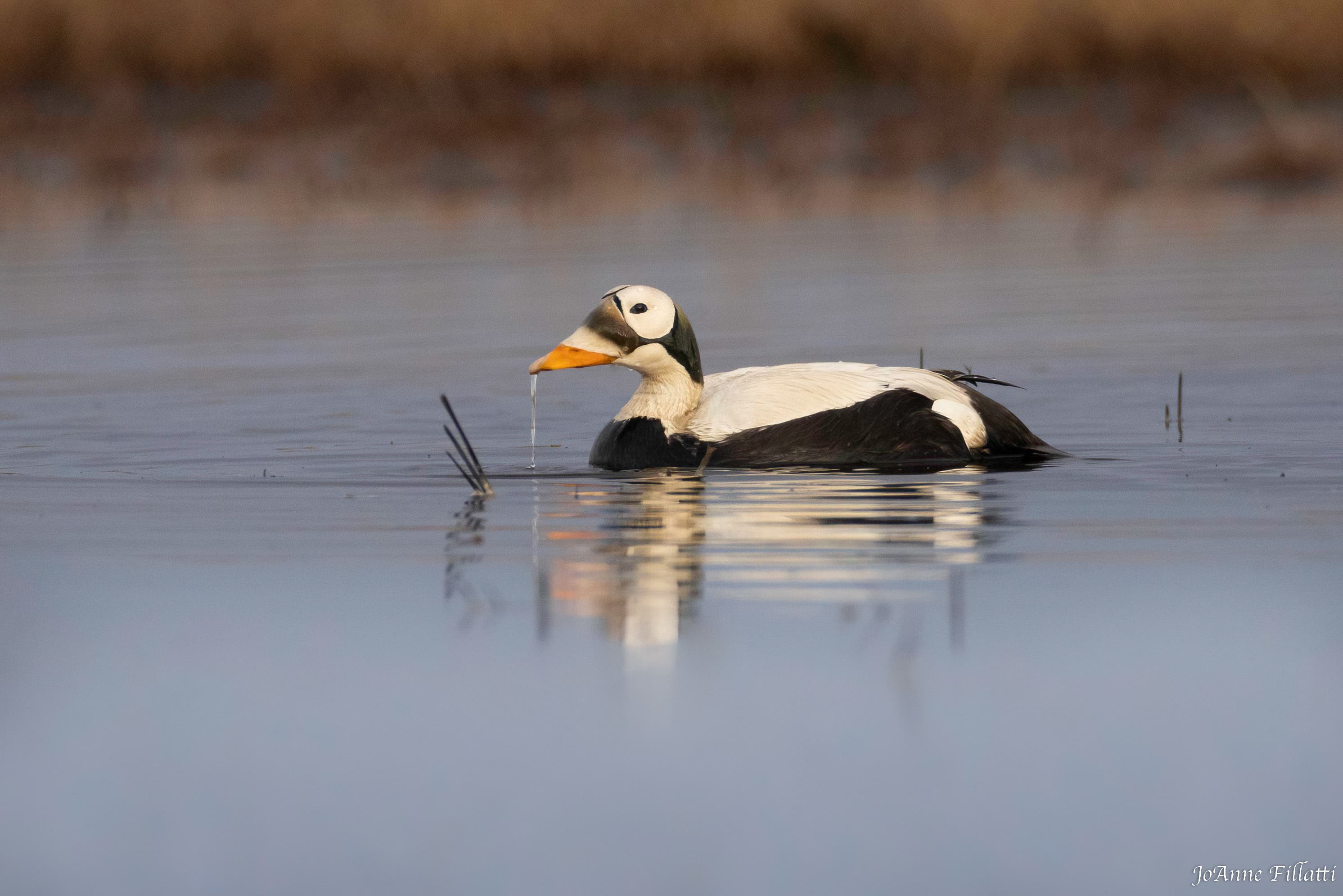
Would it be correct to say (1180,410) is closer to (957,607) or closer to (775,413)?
(775,413)

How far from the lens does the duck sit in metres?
8.79

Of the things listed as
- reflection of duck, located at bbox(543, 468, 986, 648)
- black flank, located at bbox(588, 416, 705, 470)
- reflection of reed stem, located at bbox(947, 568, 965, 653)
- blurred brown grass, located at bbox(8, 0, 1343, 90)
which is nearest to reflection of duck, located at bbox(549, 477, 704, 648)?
reflection of duck, located at bbox(543, 468, 986, 648)

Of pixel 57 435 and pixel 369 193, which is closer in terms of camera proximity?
pixel 57 435

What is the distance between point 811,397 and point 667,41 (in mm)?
16027

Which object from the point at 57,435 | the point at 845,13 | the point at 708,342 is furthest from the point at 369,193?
the point at 57,435

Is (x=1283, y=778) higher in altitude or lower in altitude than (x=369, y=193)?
lower

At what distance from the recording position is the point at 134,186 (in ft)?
72.3

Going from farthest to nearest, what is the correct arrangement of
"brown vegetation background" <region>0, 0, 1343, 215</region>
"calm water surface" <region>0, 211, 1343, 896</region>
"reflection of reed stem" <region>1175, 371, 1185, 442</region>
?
1. "brown vegetation background" <region>0, 0, 1343, 215</region>
2. "reflection of reed stem" <region>1175, 371, 1185, 442</region>
3. "calm water surface" <region>0, 211, 1343, 896</region>

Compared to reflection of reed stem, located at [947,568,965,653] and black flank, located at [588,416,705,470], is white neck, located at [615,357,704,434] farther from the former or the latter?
reflection of reed stem, located at [947,568,965,653]

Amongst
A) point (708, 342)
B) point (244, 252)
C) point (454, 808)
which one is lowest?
point (454, 808)

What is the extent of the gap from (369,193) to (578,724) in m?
17.4

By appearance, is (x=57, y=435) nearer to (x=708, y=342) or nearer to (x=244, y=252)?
(x=708, y=342)

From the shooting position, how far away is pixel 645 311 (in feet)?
29.6

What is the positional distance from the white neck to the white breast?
0.23 feet
